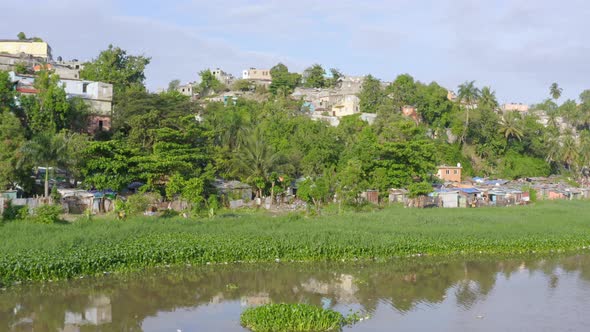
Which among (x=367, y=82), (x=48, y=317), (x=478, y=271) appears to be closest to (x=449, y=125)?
(x=367, y=82)

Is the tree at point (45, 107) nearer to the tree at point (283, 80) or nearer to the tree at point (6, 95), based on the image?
the tree at point (6, 95)

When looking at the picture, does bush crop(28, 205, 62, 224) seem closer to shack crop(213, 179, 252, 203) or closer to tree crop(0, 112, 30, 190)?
tree crop(0, 112, 30, 190)

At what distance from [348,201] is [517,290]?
613 inches

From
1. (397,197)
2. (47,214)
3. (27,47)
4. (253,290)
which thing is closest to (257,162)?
(397,197)

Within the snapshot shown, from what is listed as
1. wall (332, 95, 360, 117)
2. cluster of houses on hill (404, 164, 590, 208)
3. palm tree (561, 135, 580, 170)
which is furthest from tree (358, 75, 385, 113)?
palm tree (561, 135, 580, 170)

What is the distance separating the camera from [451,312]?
679 inches

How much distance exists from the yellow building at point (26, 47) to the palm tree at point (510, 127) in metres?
52.9

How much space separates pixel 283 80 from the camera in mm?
82750

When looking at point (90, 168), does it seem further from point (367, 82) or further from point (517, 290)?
point (367, 82)

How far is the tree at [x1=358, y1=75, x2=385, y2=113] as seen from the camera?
65.5 m

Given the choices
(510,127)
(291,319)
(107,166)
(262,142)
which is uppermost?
(510,127)

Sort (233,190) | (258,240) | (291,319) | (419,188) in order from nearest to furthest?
(291,319) → (258,240) → (419,188) → (233,190)

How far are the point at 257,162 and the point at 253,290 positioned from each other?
18258mm

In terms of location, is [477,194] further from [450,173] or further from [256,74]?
[256,74]
